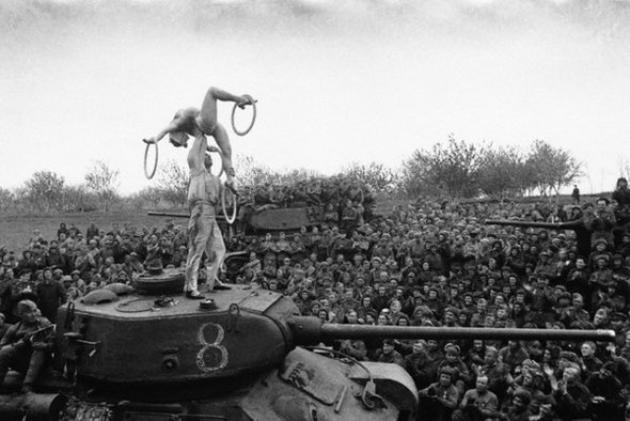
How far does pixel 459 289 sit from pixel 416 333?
6.73 metres

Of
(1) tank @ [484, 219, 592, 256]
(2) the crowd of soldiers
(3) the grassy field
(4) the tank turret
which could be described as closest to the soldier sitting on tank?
(4) the tank turret

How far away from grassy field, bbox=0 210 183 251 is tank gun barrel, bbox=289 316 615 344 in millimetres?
28322

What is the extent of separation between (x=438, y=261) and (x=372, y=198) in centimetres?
789

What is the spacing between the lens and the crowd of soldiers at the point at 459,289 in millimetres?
9492

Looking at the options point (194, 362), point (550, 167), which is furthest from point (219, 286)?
point (550, 167)

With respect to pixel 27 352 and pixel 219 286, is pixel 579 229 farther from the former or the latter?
pixel 27 352

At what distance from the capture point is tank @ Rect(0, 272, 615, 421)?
6332 millimetres

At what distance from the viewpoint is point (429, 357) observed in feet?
34.8

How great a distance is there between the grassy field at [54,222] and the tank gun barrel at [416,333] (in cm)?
2832

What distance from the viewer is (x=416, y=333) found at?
7203mm

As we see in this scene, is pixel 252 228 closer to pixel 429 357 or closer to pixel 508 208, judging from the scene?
pixel 508 208

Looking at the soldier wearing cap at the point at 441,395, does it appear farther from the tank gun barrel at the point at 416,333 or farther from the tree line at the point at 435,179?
the tree line at the point at 435,179

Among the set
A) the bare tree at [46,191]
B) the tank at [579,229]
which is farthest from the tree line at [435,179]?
the tank at [579,229]

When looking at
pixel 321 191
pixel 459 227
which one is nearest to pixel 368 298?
pixel 459 227
